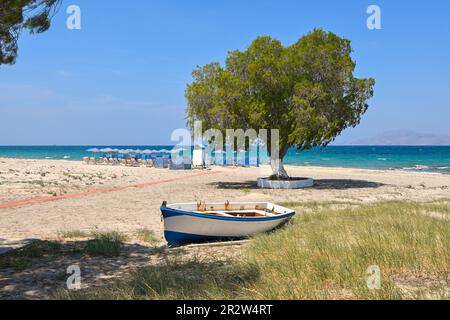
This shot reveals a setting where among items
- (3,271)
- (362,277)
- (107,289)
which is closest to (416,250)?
(362,277)

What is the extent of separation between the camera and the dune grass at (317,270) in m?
5.94

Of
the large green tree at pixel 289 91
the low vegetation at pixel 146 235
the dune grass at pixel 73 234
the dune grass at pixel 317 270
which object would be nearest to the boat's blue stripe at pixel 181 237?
the low vegetation at pixel 146 235

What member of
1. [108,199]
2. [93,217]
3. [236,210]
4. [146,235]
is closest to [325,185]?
[108,199]

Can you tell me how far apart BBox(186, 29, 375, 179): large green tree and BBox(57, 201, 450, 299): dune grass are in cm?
1551

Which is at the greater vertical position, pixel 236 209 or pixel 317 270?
pixel 236 209

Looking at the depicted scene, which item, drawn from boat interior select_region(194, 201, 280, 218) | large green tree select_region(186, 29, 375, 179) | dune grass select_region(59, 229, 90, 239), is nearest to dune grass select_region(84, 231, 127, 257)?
dune grass select_region(59, 229, 90, 239)

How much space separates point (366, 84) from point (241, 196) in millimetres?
11207

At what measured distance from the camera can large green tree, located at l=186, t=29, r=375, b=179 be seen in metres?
25.3

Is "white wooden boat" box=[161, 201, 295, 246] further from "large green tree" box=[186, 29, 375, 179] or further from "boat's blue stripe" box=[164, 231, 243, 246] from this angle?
"large green tree" box=[186, 29, 375, 179]

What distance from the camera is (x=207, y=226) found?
11.1 metres

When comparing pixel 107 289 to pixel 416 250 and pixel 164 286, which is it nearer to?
pixel 164 286

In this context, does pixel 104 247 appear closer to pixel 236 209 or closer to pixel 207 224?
pixel 207 224

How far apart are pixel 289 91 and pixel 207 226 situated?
16.7 meters
